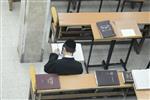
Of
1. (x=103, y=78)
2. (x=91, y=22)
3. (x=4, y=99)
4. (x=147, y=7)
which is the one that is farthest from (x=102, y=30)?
(x=147, y=7)

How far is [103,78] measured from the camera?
381 centimetres

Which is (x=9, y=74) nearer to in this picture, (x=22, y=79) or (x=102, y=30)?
(x=22, y=79)

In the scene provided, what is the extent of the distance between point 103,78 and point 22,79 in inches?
49.8

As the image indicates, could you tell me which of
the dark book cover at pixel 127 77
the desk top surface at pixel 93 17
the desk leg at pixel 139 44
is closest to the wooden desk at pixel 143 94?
the dark book cover at pixel 127 77

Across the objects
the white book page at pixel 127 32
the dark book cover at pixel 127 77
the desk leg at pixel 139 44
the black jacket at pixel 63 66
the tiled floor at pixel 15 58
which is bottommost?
the tiled floor at pixel 15 58

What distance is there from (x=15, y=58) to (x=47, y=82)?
1.27m

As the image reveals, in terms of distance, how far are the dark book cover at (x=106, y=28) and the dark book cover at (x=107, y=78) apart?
25.0 inches

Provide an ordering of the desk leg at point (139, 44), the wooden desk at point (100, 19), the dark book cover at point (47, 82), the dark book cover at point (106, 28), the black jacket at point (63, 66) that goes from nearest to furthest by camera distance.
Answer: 1. the dark book cover at point (47, 82)
2. the black jacket at point (63, 66)
3. the dark book cover at point (106, 28)
4. the wooden desk at point (100, 19)
5. the desk leg at point (139, 44)

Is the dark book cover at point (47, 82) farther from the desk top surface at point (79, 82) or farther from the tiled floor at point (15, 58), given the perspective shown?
the tiled floor at point (15, 58)

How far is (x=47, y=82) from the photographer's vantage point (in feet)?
12.0

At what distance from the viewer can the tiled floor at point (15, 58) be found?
439 cm

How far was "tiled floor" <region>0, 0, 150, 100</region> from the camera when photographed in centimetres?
439

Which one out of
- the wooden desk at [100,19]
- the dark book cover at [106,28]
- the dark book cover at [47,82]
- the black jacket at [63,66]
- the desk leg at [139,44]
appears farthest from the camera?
the desk leg at [139,44]

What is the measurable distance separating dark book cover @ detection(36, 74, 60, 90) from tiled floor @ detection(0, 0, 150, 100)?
79cm
